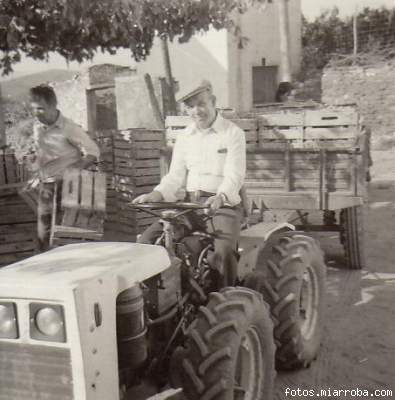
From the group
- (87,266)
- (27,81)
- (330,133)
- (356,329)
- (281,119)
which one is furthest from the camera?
(27,81)

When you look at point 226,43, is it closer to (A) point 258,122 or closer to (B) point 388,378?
(A) point 258,122

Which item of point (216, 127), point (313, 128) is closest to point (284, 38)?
point (313, 128)

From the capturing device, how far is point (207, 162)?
13.9 feet

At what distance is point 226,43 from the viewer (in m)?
19.0

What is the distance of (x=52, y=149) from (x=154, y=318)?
341 cm

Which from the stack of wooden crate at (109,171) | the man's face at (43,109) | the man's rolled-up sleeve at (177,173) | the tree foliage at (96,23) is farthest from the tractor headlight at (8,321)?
the stack of wooden crate at (109,171)

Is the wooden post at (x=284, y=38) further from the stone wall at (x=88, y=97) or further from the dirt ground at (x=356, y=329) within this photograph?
the dirt ground at (x=356, y=329)

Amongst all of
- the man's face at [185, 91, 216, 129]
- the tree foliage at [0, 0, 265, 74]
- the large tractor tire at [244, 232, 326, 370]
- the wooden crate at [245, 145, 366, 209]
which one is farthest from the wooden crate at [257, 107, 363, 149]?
the man's face at [185, 91, 216, 129]

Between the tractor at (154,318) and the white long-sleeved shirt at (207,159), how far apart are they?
1.49 feet

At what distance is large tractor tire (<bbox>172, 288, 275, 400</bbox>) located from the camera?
107 inches

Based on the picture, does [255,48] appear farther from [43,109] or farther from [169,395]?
[169,395]

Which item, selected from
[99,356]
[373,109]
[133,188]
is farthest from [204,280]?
[373,109]

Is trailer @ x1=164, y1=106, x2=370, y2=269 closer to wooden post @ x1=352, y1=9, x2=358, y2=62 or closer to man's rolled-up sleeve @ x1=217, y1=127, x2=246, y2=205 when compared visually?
man's rolled-up sleeve @ x1=217, y1=127, x2=246, y2=205

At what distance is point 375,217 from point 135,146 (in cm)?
422
